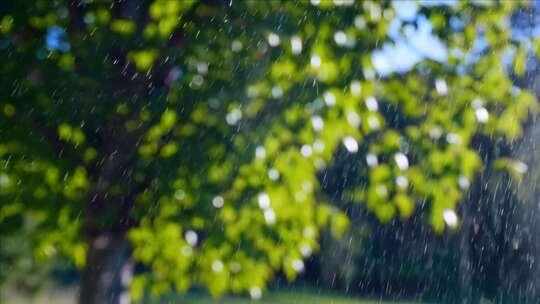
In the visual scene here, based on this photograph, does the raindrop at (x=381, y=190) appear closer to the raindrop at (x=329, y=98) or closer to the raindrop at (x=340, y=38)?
the raindrop at (x=329, y=98)

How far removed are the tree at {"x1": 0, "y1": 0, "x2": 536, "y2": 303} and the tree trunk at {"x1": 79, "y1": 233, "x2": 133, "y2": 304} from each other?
2 cm

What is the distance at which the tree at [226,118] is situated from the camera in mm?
3576

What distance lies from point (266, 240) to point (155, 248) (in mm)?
538

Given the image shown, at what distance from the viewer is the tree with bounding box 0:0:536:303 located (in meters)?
3.58

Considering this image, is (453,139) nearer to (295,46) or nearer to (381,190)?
(381,190)

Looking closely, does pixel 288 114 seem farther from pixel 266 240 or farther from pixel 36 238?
pixel 36 238

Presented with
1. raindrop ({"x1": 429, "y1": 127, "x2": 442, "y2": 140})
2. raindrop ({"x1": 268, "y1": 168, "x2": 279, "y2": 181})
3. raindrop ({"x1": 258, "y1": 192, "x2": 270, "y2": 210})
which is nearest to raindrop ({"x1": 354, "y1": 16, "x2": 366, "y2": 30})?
raindrop ({"x1": 429, "y1": 127, "x2": 442, "y2": 140})

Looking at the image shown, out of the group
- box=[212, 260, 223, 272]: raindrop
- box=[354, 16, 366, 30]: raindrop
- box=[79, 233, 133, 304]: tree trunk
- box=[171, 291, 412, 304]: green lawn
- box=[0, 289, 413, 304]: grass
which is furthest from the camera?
box=[171, 291, 412, 304]: green lawn

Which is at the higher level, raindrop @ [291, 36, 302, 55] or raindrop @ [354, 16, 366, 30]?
raindrop @ [354, 16, 366, 30]

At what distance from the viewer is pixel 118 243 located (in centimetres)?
415

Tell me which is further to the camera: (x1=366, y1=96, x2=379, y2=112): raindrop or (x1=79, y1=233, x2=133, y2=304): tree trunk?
(x1=79, y1=233, x2=133, y2=304): tree trunk

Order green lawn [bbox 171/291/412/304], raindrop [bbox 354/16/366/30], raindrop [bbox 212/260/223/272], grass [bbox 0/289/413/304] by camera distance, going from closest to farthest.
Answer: raindrop [bbox 354/16/366/30] < raindrop [bbox 212/260/223/272] < grass [bbox 0/289/413/304] < green lawn [bbox 171/291/412/304]

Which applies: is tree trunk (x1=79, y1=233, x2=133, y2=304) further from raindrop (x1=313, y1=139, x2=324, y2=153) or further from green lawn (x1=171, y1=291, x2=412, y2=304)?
green lawn (x1=171, y1=291, x2=412, y2=304)

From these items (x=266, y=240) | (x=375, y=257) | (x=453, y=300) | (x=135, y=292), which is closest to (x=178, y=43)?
(x=266, y=240)
